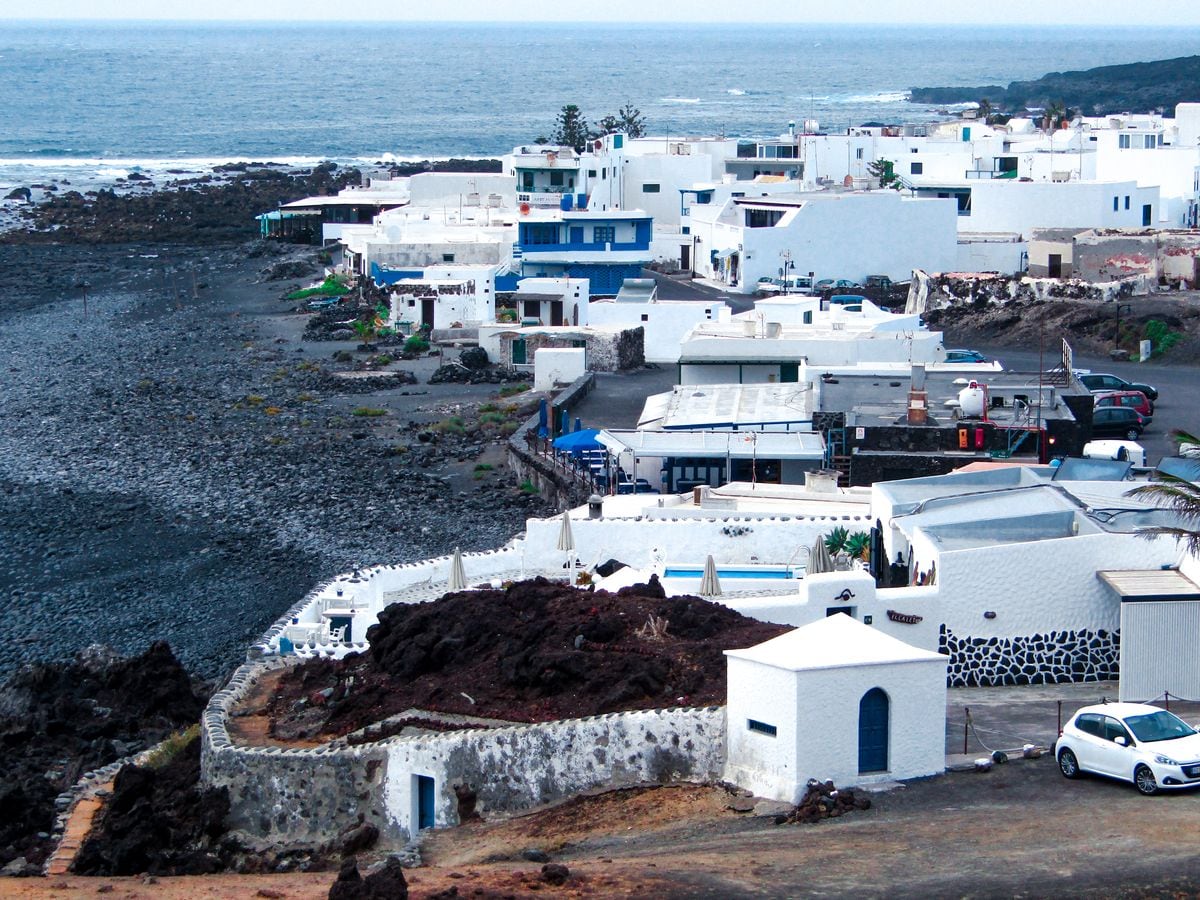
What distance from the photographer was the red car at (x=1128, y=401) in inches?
1277

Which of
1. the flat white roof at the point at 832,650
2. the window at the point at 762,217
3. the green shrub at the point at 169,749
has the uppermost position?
the window at the point at 762,217

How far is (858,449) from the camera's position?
2653 cm

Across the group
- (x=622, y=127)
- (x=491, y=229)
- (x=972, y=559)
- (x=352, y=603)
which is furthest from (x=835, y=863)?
(x=622, y=127)

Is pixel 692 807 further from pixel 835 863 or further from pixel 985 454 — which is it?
pixel 985 454

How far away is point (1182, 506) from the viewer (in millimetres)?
17922

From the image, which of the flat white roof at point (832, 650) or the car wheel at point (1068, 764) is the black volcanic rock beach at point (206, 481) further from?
the car wheel at point (1068, 764)

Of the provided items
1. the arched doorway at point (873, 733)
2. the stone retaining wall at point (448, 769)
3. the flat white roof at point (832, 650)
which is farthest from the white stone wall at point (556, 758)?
the arched doorway at point (873, 733)

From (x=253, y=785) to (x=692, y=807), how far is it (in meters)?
4.29

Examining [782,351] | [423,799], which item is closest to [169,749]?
[423,799]

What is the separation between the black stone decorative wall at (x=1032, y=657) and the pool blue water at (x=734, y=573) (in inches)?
114

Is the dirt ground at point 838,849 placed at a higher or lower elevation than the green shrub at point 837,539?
lower

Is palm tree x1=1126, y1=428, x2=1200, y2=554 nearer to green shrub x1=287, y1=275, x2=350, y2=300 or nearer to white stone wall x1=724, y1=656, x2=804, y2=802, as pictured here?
white stone wall x1=724, y1=656, x2=804, y2=802

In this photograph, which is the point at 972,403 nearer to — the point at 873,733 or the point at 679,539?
the point at 679,539

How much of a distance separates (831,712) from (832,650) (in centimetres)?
50
